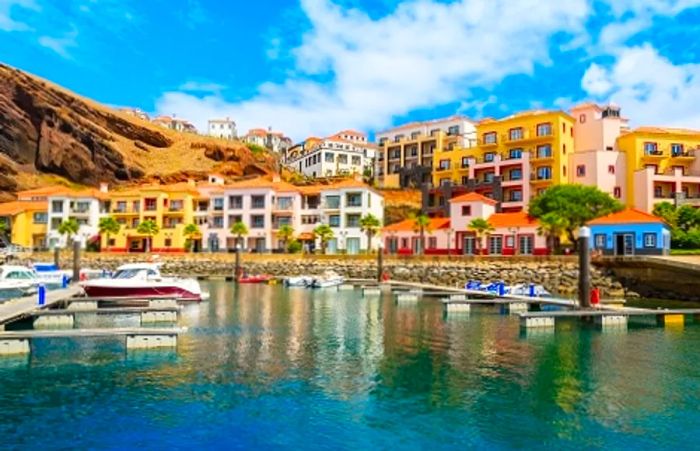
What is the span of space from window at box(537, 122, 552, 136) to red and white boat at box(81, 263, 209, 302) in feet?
194

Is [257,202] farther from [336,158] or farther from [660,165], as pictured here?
[660,165]

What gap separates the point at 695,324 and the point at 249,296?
33.2 m

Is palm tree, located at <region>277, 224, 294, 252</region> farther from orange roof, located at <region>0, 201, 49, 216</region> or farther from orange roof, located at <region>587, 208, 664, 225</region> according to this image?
orange roof, located at <region>587, 208, 664, 225</region>

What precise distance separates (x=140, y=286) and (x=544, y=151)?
62459mm

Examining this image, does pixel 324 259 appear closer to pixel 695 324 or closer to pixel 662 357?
pixel 695 324

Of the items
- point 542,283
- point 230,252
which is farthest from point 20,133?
point 542,283

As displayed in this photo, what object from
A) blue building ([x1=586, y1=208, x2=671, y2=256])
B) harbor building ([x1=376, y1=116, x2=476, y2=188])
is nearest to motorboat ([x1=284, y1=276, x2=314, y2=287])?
blue building ([x1=586, y1=208, x2=671, y2=256])

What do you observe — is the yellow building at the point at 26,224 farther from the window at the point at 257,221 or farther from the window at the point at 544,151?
the window at the point at 544,151

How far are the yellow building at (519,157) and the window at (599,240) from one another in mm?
24430

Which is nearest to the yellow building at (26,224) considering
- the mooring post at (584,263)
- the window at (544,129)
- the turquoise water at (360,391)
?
the turquoise water at (360,391)

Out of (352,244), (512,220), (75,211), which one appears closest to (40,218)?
(75,211)

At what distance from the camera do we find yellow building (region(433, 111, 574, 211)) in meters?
83.5

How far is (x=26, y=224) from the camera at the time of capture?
97438 millimetres

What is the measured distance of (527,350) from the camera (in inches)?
1020
